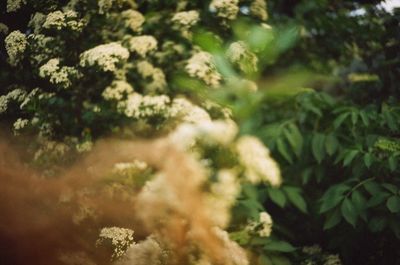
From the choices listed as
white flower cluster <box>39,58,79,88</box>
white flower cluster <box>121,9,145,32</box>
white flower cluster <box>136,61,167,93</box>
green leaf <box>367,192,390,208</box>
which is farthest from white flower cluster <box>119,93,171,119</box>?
green leaf <box>367,192,390,208</box>

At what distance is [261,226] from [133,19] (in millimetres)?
1446

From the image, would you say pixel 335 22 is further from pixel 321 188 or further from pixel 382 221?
pixel 382 221

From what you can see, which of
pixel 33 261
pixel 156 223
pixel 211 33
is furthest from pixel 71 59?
pixel 33 261

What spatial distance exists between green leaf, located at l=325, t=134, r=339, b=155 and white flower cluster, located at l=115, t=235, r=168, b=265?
1.26 m

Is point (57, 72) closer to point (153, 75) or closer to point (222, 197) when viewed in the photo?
point (153, 75)

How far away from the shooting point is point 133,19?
104 inches

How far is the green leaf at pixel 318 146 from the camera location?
2.66 metres

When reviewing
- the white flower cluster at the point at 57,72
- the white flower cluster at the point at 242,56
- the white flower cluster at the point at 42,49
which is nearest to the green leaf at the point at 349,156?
the white flower cluster at the point at 242,56

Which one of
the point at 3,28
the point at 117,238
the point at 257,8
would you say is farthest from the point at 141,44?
the point at 117,238

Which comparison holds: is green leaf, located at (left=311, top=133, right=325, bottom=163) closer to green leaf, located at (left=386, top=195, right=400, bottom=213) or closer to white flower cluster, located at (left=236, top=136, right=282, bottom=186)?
white flower cluster, located at (left=236, top=136, right=282, bottom=186)

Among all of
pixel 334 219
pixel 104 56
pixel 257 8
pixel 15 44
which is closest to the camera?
pixel 15 44

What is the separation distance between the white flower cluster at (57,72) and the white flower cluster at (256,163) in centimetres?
100

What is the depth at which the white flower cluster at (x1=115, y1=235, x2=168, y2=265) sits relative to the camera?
1.78 meters

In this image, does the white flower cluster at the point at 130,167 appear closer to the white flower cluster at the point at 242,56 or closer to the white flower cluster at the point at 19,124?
the white flower cluster at the point at 19,124
